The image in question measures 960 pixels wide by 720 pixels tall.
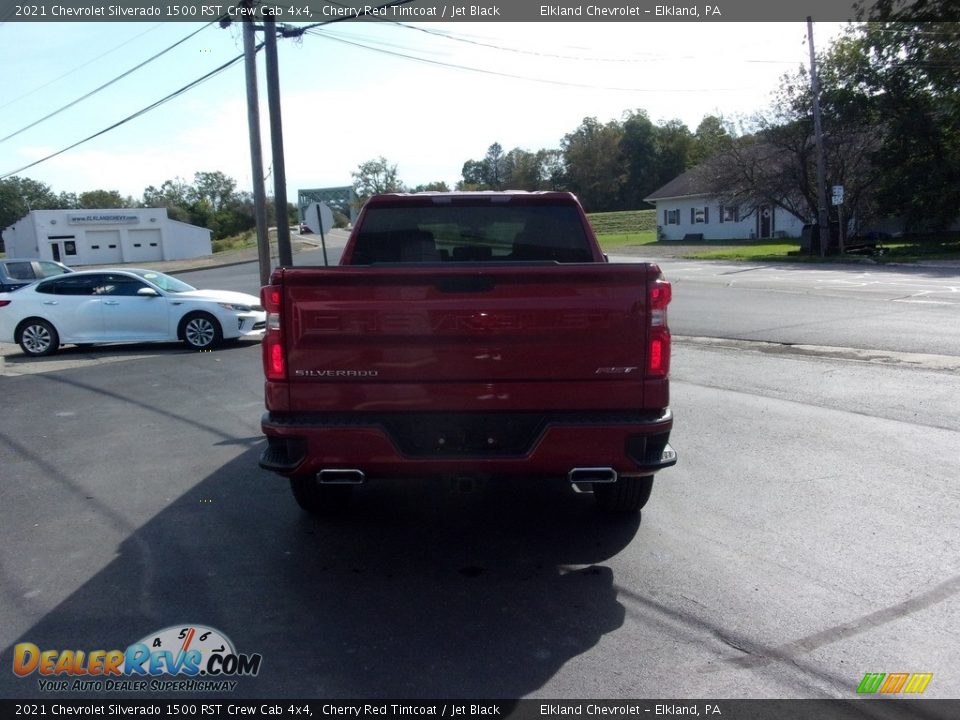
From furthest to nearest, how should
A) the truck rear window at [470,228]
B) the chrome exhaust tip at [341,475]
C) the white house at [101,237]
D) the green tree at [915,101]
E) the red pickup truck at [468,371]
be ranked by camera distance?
the white house at [101,237] < the green tree at [915,101] < the truck rear window at [470,228] < the chrome exhaust tip at [341,475] < the red pickup truck at [468,371]

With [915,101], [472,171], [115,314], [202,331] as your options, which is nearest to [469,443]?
[202,331]

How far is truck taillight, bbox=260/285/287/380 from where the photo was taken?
171 inches

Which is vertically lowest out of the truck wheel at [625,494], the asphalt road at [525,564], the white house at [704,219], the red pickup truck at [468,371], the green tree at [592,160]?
the asphalt road at [525,564]

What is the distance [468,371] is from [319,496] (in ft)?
5.41

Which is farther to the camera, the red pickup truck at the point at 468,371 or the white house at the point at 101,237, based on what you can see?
the white house at the point at 101,237

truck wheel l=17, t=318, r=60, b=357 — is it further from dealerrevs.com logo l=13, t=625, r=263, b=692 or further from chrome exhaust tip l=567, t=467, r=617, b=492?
chrome exhaust tip l=567, t=467, r=617, b=492

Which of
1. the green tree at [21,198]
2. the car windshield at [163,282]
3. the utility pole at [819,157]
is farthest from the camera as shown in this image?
the green tree at [21,198]

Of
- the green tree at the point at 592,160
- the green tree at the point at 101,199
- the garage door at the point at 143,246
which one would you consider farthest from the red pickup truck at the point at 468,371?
the green tree at the point at 101,199

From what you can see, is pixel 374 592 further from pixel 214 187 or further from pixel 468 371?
pixel 214 187

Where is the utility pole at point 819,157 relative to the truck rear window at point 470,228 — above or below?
above

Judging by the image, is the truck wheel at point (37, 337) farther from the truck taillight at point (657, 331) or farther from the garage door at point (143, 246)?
the garage door at point (143, 246)

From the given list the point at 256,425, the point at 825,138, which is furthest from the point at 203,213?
the point at 256,425

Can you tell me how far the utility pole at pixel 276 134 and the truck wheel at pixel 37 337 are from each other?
4.39 meters

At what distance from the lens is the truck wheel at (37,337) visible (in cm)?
1496
